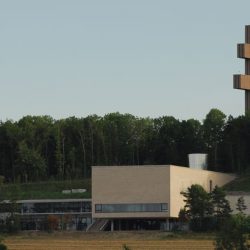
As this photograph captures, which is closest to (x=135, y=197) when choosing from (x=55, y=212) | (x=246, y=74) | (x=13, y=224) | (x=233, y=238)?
(x=55, y=212)

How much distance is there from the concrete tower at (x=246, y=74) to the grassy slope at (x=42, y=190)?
2019 centimetres

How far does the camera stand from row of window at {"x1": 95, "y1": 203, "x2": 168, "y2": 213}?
444 feet

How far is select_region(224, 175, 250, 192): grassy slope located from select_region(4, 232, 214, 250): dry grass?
61.1ft

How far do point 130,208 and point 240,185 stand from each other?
1574cm

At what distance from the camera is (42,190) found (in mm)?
151750

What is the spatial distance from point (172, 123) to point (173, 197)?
26.7 m

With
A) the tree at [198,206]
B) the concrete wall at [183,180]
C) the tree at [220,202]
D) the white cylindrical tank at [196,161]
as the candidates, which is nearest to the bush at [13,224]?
the concrete wall at [183,180]

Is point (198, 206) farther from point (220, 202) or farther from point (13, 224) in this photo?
point (13, 224)

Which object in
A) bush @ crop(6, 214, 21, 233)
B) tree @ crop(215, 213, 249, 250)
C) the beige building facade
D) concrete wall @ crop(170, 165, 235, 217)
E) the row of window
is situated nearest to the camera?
tree @ crop(215, 213, 249, 250)

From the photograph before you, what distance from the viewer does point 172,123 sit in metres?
161

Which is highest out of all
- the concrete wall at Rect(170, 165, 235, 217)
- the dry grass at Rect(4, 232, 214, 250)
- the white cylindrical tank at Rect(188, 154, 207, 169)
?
the white cylindrical tank at Rect(188, 154, 207, 169)

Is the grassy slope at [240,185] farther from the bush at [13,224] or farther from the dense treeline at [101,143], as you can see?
the bush at [13,224]

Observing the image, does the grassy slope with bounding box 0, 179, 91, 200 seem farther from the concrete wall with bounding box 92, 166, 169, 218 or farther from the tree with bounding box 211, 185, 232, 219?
the tree with bounding box 211, 185, 232, 219

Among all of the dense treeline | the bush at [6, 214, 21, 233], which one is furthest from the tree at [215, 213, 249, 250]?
the dense treeline
